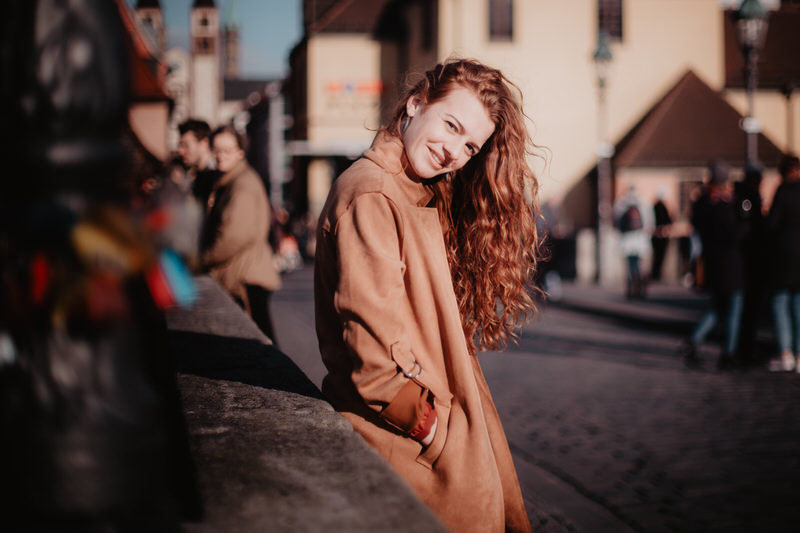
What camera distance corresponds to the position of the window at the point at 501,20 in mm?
32875

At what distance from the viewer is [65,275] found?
946 mm

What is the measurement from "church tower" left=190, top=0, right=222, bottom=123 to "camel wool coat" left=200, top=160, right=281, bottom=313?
3778 inches

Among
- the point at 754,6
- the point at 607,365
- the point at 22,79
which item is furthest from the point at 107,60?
the point at 754,6

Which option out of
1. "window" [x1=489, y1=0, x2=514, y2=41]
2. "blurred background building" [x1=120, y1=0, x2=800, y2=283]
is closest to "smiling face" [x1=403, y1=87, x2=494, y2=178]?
"blurred background building" [x1=120, y1=0, x2=800, y2=283]

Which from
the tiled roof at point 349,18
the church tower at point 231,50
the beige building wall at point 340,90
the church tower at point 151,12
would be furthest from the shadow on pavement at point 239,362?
the church tower at point 231,50

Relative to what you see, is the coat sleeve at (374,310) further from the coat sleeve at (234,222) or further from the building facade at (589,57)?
the building facade at (589,57)

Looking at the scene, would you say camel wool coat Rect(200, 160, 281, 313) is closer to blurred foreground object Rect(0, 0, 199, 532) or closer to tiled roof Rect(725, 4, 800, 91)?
blurred foreground object Rect(0, 0, 199, 532)

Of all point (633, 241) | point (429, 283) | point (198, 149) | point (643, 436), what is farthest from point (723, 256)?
point (633, 241)

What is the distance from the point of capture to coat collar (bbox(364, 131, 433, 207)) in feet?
7.17

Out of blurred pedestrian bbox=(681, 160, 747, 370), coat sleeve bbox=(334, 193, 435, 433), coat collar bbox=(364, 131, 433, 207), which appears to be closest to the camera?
coat sleeve bbox=(334, 193, 435, 433)

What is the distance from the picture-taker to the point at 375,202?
2014 millimetres

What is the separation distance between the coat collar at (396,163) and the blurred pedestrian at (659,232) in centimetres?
1799

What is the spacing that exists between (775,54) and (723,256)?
3283 centimetres

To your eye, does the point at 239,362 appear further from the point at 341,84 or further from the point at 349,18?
the point at 349,18
